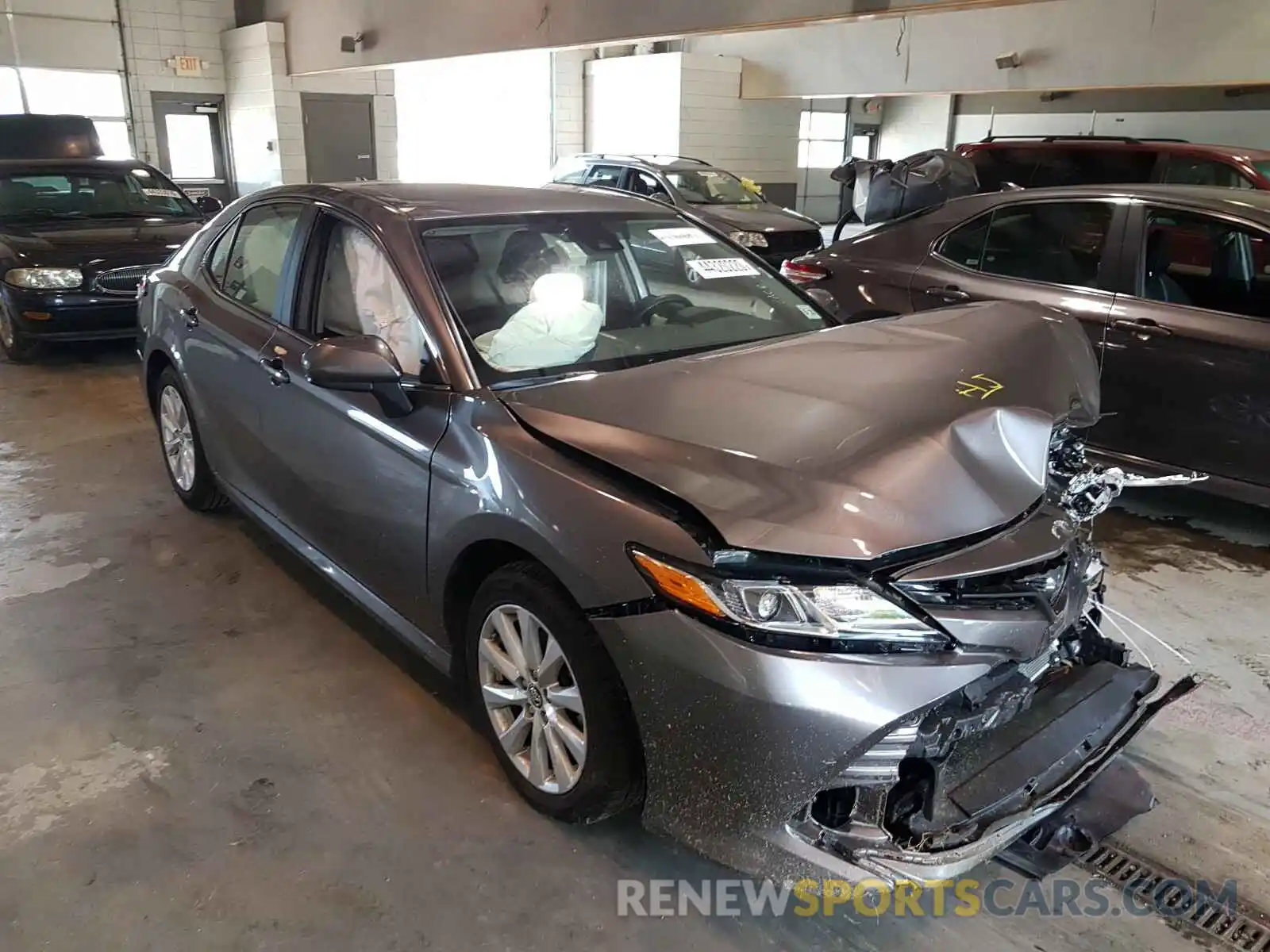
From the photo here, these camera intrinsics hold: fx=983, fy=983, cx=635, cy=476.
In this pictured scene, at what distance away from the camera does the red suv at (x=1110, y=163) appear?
7973 mm

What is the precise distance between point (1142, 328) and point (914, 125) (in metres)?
15.9

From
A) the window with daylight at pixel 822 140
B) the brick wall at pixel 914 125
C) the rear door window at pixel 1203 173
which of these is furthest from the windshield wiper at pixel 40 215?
the brick wall at pixel 914 125

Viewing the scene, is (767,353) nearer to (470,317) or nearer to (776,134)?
(470,317)

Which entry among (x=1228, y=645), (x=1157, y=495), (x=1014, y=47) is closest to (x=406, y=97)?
(x=1014, y=47)

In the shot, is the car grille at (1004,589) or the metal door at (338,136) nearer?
the car grille at (1004,589)

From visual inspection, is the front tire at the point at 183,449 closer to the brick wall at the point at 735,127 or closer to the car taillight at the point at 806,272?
the car taillight at the point at 806,272

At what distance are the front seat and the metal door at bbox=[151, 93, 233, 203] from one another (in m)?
11.9

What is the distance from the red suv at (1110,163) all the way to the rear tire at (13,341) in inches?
288

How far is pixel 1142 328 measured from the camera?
13.1ft

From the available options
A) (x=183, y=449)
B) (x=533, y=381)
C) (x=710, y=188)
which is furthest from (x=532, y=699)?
(x=710, y=188)

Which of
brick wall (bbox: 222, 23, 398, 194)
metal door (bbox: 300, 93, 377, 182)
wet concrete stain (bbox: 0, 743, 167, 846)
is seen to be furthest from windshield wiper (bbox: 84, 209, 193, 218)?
wet concrete stain (bbox: 0, 743, 167, 846)

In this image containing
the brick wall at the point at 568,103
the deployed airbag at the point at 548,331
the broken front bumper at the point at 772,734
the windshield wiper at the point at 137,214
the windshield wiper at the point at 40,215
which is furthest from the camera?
the brick wall at the point at 568,103

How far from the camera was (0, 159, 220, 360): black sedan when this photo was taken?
262 inches

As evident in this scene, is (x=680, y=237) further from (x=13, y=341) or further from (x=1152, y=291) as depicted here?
(x=13, y=341)
